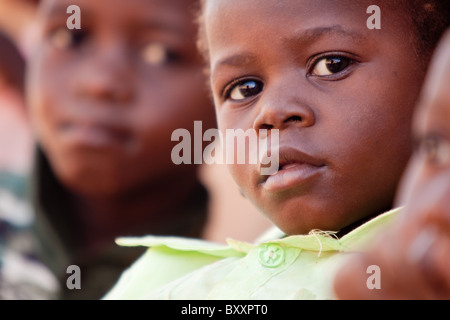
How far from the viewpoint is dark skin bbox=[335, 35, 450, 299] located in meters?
0.58

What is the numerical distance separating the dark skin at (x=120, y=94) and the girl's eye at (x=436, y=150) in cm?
107

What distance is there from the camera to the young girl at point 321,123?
0.92 m

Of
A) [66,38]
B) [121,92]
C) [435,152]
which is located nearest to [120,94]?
[121,92]

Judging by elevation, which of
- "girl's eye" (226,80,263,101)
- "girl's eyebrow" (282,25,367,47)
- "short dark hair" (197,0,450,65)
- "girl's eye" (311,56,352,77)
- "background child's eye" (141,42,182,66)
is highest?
"background child's eye" (141,42,182,66)

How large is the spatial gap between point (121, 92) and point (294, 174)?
79cm

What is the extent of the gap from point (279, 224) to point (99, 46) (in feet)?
2.78

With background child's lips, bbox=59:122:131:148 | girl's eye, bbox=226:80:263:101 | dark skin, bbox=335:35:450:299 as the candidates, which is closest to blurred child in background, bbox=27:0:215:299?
background child's lips, bbox=59:122:131:148

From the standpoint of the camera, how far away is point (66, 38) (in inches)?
69.0

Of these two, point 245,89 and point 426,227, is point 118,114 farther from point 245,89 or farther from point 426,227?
point 426,227

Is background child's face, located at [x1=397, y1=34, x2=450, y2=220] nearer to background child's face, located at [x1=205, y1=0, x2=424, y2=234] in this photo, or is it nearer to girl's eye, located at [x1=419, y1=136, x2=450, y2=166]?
A: girl's eye, located at [x1=419, y1=136, x2=450, y2=166]

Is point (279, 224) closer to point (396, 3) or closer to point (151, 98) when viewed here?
point (396, 3)

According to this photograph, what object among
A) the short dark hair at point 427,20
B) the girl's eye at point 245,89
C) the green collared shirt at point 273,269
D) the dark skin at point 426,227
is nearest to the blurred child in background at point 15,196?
the green collared shirt at point 273,269

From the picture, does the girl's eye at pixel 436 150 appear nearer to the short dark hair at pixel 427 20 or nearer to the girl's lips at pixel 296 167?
the girl's lips at pixel 296 167
